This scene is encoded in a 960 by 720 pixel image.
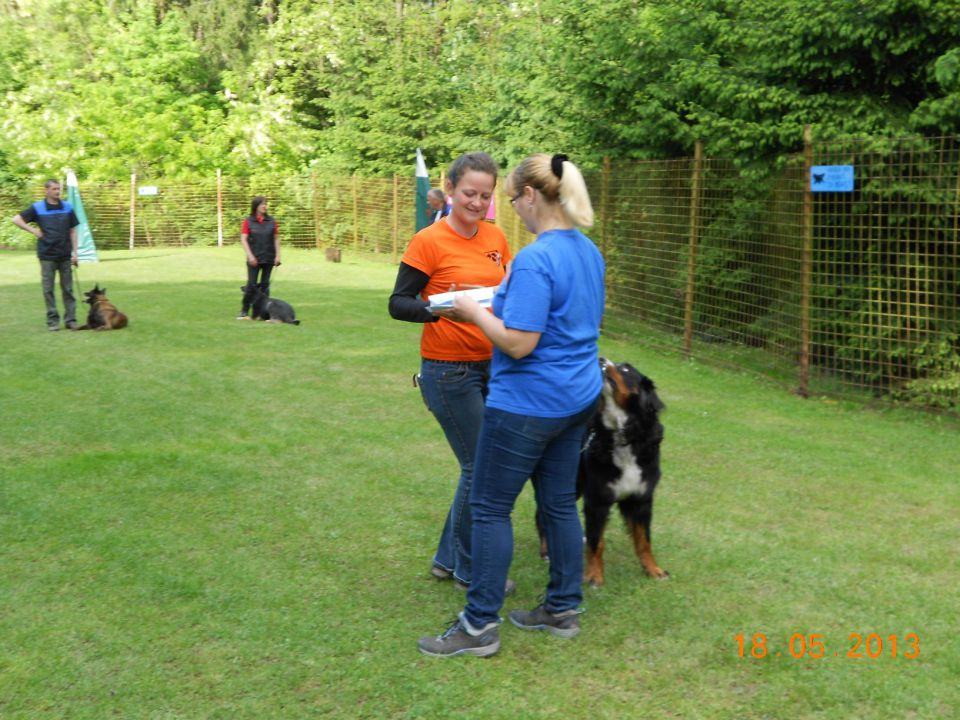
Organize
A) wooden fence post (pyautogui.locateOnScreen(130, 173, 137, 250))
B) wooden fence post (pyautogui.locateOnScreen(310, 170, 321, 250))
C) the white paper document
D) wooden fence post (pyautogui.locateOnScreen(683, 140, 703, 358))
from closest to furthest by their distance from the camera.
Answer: the white paper document < wooden fence post (pyautogui.locateOnScreen(683, 140, 703, 358)) < wooden fence post (pyautogui.locateOnScreen(310, 170, 321, 250)) < wooden fence post (pyautogui.locateOnScreen(130, 173, 137, 250))

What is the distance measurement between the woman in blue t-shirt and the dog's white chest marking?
52 cm

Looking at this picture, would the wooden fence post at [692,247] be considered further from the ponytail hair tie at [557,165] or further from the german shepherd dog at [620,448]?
the ponytail hair tie at [557,165]

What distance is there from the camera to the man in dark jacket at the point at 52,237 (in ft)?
41.2

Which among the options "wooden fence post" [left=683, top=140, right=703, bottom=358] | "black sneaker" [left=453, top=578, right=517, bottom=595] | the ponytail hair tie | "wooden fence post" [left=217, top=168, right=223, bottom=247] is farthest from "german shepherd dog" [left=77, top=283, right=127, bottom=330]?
"wooden fence post" [left=217, top=168, right=223, bottom=247]

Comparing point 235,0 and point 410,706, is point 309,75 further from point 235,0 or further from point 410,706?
point 410,706

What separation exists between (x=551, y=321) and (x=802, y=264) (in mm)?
6327

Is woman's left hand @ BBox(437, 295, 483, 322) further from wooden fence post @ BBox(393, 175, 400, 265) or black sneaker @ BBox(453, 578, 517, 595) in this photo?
wooden fence post @ BBox(393, 175, 400, 265)

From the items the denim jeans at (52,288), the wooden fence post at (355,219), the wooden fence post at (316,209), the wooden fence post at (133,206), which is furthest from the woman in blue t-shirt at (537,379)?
the wooden fence post at (133,206)

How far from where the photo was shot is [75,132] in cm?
3538

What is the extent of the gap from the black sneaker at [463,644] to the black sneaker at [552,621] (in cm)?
24

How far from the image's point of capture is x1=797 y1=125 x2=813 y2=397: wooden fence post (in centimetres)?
895

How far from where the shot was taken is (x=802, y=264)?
922cm

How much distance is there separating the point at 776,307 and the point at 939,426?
233 centimetres

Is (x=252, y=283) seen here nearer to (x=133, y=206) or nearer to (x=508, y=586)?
(x=508, y=586)
